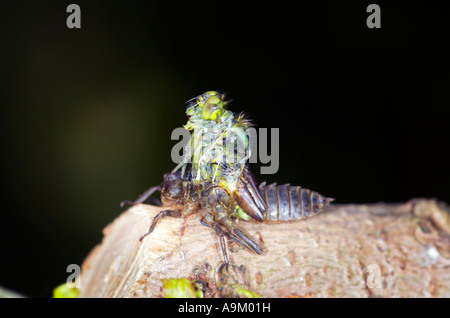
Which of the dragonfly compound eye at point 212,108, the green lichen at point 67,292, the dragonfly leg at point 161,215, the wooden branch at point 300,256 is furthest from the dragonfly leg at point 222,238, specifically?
the green lichen at point 67,292

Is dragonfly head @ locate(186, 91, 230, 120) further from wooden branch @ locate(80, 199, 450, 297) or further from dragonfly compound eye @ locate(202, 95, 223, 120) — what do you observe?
wooden branch @ locate(80, 199, 450, 297)

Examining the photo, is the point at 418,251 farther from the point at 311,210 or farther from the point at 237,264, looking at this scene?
the point at 237,264

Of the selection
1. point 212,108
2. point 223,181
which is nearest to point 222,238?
point 223,181

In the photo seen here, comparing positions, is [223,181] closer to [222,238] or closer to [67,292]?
[222,238]

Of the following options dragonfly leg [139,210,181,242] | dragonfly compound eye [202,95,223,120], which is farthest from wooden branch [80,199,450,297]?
dragonfly compound eye [202,95,223,120]

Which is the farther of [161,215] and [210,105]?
[210,105]
